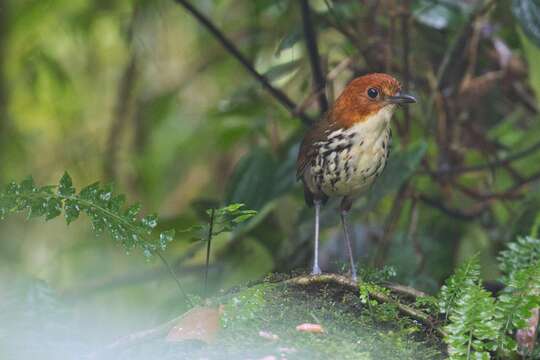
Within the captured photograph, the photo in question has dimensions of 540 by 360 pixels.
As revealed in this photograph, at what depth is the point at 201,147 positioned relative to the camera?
4574mm

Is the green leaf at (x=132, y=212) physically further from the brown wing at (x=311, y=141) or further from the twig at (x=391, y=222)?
the twig at (x=391, y=222)

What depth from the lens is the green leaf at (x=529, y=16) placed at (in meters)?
2.94

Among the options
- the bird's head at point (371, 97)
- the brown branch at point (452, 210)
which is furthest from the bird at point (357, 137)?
the brown branch at point (452, 210)

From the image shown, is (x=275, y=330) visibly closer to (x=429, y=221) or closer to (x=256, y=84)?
(x=256, y=84)

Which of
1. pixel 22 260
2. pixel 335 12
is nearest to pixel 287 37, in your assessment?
pixel 335 12

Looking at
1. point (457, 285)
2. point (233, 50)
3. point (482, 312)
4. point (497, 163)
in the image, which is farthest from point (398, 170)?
point (482, 312)

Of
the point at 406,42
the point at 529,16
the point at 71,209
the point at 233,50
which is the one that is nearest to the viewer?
the point at 71,209

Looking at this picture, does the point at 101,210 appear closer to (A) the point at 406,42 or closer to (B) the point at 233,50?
(B) the point at 233,50

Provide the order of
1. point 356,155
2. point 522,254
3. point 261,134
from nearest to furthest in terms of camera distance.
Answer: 1. point 522,254
2. point 356,155
3. point 261,134

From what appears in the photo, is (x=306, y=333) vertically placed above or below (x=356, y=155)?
below

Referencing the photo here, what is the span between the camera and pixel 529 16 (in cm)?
295

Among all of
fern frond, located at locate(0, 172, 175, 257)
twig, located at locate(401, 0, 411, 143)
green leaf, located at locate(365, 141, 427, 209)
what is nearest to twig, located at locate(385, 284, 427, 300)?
fern frond, located at locate(0, 172, 175, 257)

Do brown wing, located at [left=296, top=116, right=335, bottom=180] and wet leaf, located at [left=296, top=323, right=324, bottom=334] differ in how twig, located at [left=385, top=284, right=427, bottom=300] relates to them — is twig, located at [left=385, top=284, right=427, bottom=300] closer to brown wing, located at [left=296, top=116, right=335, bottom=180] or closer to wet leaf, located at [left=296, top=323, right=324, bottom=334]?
wet leaf, located at [left=296, top=323, right=324, bottom=334]

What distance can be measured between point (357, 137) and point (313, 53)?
0.61m
